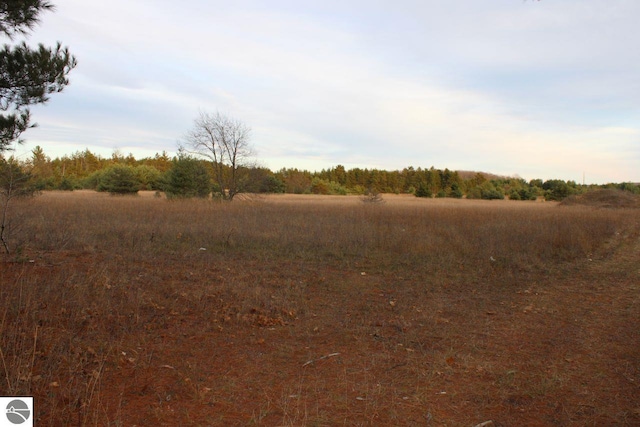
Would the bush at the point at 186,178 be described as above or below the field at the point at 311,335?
above

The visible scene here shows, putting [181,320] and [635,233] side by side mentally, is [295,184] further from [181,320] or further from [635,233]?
[181,320]

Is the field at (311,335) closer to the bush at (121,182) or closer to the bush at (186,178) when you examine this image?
the bush at (186,178)

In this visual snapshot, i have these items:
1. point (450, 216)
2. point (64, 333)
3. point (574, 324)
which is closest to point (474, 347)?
point (574, 324)

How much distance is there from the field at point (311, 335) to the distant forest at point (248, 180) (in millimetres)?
3214

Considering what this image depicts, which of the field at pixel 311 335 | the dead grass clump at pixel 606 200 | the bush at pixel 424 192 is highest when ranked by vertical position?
the bush at pixel 424 192

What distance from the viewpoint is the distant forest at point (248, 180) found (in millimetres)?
27500

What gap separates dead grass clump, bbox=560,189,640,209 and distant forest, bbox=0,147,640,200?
17517mm

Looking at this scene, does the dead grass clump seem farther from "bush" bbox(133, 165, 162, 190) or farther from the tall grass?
"bush" bbox(133, 165, 162, 190)

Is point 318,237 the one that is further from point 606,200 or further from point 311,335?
point 606,200

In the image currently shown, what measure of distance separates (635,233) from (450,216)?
6.69 meters

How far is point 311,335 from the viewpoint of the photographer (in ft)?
16.0

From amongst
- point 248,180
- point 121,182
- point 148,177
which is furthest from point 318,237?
point 148,177

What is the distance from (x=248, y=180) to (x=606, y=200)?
94.2ft

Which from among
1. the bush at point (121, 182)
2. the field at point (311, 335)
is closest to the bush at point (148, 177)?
the bush at point (121, 182)
